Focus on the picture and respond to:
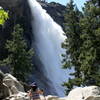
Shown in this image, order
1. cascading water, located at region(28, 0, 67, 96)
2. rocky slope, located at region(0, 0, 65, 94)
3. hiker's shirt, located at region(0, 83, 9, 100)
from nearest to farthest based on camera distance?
hiker's shirt, located at region(0, 83, 9, 100) < rocky slope, located at region(0, 0, 65, 94) < cascading water, located at region(28, 0, 67, 96)

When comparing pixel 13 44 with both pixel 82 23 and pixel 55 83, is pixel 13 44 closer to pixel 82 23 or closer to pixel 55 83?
pixel 82 23

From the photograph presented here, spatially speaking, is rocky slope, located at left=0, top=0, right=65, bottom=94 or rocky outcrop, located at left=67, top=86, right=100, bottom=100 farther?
rocky slope, located at left=0, top=0, right=65, bottom=94

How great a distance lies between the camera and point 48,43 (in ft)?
267

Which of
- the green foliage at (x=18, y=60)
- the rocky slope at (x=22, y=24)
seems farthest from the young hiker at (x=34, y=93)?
the rocky slope at (x=22, y=24)

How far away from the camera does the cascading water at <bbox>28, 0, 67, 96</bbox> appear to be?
251ft

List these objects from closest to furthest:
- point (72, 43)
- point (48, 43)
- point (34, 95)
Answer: point (34, 95) → point (72, 43) → point (48, 43)

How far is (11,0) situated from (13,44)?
75.3 feet

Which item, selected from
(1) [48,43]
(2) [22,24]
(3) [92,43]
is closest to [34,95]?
(3) [92,43]

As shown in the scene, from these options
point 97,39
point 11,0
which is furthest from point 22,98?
point 11,0

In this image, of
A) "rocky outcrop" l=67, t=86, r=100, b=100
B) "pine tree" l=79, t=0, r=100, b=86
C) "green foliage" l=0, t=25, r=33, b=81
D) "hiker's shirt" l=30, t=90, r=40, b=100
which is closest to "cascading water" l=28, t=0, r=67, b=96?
"green foliage" l=0, t=25, r=33, b=81

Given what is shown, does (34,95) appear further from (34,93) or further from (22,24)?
(22,24)

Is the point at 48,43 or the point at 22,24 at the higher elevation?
the point at 22,24

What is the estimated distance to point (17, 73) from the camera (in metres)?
49.9

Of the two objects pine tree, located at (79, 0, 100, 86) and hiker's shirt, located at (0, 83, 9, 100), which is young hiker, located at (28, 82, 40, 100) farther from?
pine tree, located at (79, 0, 100, 86)
